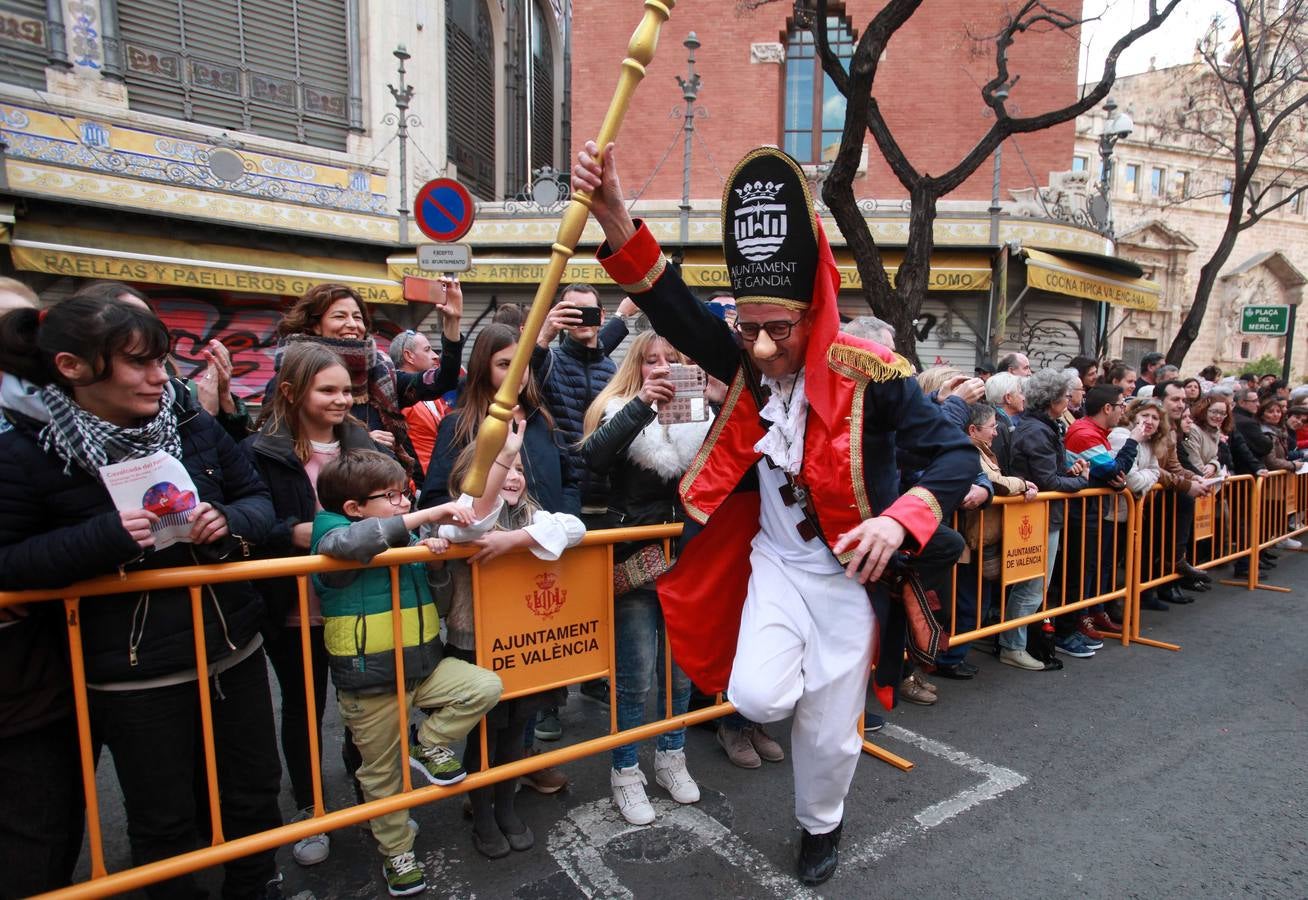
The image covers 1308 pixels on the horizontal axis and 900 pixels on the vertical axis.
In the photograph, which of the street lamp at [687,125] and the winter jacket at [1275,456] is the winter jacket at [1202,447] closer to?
the winter jacket at [1275,456]

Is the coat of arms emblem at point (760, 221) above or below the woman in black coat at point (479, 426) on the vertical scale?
above

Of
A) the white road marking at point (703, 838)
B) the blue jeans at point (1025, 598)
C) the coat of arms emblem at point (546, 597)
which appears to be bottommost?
the white road marking at point (703, 838)

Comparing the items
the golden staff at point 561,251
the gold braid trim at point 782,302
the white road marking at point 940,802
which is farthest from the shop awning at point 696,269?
the golden staff at point 561,251

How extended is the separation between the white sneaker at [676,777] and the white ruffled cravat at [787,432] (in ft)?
5.03

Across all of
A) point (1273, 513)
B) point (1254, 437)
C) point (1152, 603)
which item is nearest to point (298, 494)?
point (1152, 603)

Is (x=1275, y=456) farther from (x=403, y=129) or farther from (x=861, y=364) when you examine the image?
(x=403, y=129)

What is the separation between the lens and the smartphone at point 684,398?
2932mm

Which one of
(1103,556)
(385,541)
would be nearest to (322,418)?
(385,541)

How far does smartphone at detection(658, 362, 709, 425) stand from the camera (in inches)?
115

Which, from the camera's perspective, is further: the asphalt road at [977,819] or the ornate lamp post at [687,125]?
the ornate lamp post at [687,125]

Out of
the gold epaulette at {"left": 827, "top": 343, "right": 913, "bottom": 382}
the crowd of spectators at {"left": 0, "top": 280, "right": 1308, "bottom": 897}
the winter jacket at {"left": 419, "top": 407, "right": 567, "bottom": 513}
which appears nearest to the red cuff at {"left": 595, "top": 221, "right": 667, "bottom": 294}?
the crowd of spectators at {"left": 0, "top": 280, "right": 1308, "bottom": 897}

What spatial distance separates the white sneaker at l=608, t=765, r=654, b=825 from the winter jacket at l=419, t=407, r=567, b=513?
1122 millimetres

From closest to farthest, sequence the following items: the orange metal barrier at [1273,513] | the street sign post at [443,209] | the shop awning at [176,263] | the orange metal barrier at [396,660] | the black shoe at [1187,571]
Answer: the orange metal barrier at [396,660], the street sign post at [443,209], the black shoe at [1187,571], the orange metal barrier at [1273,513], the shop awning at [176,263]

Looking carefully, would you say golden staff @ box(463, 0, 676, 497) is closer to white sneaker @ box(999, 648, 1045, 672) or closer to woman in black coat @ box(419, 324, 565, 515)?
woman in black coat @ box(419, 324, 565, 515)
